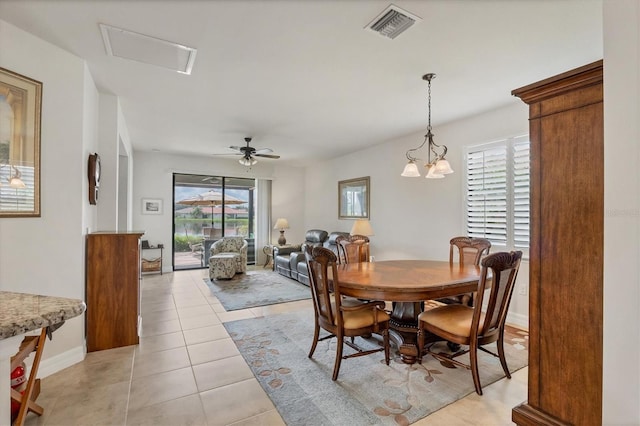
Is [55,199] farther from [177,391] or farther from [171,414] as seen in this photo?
[171,414]

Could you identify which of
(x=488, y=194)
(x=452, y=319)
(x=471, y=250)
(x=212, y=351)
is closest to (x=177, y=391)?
(x=212, y=351)

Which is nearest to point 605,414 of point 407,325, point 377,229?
point 407,325

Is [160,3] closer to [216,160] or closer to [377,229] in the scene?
[377,229]

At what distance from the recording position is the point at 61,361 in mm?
2482

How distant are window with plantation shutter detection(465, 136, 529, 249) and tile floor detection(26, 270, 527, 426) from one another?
71.0 inches

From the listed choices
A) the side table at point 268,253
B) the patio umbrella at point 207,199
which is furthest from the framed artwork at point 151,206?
the side table at point 268,253

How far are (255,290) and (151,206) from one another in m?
3.35

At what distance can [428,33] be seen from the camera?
7.23 feet

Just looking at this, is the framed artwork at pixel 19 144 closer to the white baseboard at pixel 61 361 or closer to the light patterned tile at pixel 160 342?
the white baseboard at pixel 61 361

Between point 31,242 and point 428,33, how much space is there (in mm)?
3406

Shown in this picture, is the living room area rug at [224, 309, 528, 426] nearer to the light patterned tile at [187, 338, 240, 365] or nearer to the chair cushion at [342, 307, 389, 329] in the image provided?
the light patterned tile at [187, 338, 240, 365]

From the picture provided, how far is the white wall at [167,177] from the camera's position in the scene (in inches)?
256

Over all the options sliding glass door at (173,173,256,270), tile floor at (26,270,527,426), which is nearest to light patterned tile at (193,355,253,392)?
tile floor at (26,270,527,426)

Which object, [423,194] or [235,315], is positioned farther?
[423,194]
